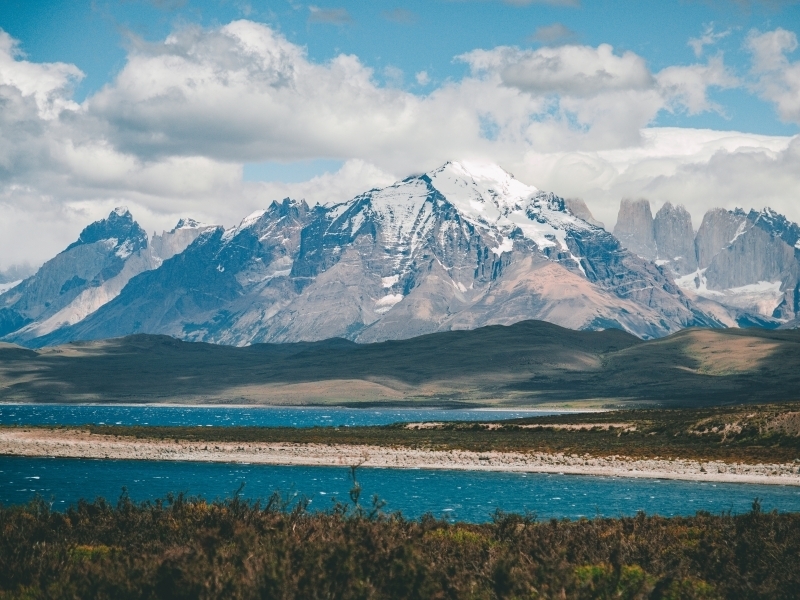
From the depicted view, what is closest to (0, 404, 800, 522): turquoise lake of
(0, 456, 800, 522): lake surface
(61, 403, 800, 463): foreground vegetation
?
(0, 456, 800, 522): lake surface

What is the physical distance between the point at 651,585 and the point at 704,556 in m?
6.04

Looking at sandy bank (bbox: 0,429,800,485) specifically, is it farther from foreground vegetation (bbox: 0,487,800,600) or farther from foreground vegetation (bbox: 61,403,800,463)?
foreground vegetation (bbox: 0,487,800,600)

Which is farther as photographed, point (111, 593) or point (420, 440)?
point (420, 440)

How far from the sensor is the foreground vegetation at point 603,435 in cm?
9300

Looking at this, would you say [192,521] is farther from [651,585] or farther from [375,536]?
[651,585]

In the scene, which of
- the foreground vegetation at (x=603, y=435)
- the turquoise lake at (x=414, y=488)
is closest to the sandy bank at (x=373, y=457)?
the turquoise lake at (x=414, y=488)

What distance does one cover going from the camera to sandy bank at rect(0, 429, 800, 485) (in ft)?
262

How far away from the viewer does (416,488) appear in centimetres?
7169

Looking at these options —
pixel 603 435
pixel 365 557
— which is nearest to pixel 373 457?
pixel 603 435

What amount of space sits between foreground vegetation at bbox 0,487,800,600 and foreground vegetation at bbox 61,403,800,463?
181 ft

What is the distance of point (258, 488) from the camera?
70500 mm

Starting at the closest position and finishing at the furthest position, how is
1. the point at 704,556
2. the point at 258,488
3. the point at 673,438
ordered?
1. the point at 704,556
2. the point at 258,488
3. the point at 673,438

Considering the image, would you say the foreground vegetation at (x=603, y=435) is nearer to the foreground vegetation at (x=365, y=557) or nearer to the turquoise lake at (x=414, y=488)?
the turquoise lake at (x=414, y=488)

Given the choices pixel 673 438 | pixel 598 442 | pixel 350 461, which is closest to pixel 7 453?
pixel 350 461
